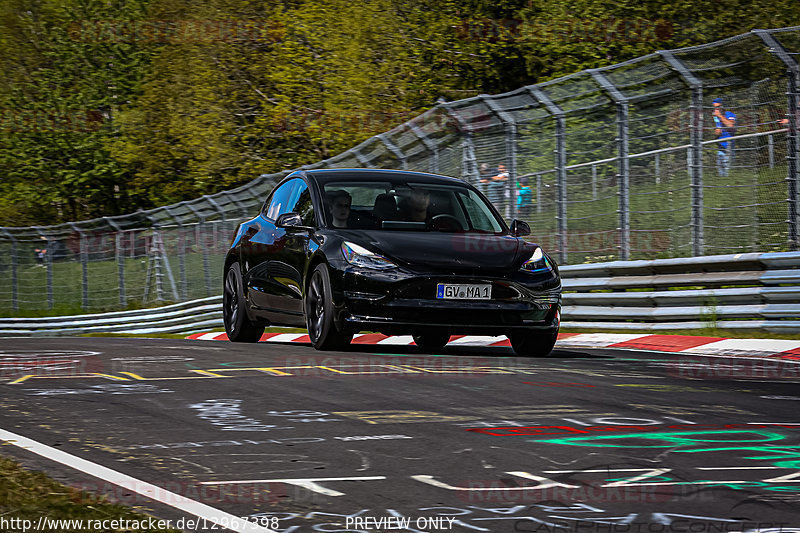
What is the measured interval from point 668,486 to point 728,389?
130 inches

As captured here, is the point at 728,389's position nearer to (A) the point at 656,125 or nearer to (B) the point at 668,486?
(B) the point at 668,486

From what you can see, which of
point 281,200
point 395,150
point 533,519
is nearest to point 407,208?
point 281,200

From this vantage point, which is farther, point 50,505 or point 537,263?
point 537,263

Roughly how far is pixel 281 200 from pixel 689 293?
4099 mm

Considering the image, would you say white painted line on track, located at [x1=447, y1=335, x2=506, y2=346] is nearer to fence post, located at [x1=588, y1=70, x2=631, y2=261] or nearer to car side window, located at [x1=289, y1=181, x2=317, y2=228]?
fence post, located at [x1=588, y1=70, x2=631, y2=261]

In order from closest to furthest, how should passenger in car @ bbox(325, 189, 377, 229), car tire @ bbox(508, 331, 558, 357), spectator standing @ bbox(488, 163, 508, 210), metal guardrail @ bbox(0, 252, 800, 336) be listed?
car tire @ bbox(508, 331, 558, 357), passenger in car @ bbox(325, 189, 377, 229), metal guardrail @ bbox(0, 252, 800, 336), spectator standing @ bbox(488, 163, 508, 210)

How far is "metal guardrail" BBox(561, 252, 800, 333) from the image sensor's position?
1155 cm

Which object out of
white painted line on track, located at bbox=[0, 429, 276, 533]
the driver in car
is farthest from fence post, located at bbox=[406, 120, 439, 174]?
white painted line on track, located at bbox=[0, 429, 276, 533]

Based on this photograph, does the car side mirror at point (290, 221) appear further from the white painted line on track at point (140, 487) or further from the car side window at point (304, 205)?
the white painted line on track at point (140, 487)

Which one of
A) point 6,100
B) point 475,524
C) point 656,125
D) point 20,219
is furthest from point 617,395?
point 20,219

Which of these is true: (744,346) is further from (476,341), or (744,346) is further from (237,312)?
(237,312)

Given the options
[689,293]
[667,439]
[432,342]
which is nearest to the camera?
[667,439]

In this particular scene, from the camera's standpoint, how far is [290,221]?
428 inches

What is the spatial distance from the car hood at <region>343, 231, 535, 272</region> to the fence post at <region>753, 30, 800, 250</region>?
2972 mm
